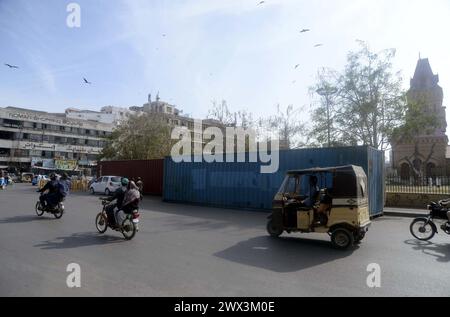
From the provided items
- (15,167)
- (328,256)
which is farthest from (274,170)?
(15,167)

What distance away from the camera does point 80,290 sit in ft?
16.4

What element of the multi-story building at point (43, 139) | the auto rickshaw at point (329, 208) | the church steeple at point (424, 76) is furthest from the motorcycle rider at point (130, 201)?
the church steeple at point (424, 76)

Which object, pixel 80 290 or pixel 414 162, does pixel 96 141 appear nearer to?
pixel 414 162

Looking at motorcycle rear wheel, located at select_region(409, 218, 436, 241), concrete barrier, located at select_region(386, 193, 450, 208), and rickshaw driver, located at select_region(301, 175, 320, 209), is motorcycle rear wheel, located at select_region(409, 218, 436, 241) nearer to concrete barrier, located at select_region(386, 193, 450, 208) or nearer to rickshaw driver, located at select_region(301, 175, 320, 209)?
rickshaw driver, located at select_region(301, 175, 320, 209)

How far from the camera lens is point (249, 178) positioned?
18.3m

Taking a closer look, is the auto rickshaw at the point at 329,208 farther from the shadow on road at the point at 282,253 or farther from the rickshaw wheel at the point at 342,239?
the shadow on road at the point at 282,253

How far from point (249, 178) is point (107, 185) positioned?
13552 mm

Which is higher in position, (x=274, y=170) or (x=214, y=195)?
(x=274, y=170)

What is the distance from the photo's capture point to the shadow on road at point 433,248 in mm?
7519

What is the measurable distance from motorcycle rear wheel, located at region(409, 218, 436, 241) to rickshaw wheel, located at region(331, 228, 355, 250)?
8.80ft

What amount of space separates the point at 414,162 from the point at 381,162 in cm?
4479

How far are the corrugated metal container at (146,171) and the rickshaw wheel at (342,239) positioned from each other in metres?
20.5

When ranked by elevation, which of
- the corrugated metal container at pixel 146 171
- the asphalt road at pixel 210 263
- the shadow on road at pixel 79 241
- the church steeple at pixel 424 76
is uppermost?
the church steeple at pixel 424 76

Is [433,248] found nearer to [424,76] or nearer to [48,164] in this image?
[48,164]
